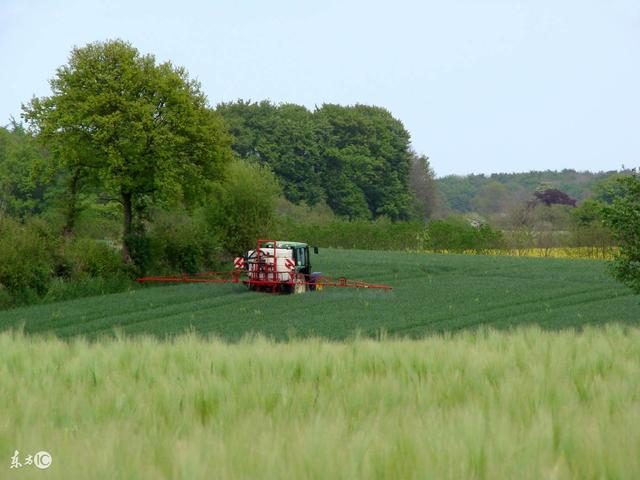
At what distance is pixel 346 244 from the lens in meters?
68.3

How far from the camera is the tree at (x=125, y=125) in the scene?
3625cm

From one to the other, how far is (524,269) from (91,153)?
21193 mm

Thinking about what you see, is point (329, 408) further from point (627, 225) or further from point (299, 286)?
point (299, 286)

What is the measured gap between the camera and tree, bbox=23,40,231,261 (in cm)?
3625

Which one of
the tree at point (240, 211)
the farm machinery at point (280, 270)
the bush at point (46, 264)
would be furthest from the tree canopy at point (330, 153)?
the farm machinery at point (280, 270)

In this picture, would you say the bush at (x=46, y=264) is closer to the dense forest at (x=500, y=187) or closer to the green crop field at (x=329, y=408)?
the green crop field at (x=329, y=408)

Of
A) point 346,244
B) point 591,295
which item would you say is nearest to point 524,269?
point 591,295

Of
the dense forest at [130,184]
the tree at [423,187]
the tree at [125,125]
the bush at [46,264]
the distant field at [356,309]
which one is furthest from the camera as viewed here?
the tree at [423,187]

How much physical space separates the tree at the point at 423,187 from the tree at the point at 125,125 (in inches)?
2907

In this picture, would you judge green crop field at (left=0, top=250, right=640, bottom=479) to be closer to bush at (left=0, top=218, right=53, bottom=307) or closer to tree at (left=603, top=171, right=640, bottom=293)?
tree at (left=603, top=171, right=640, bottom=293)

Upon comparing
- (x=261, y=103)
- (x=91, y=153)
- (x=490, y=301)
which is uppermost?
(x=261, y=103)

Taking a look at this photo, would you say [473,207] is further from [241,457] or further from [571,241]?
[241,457]

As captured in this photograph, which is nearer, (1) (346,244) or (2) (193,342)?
(2) (193,342)

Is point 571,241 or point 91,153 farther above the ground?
point 91,153
